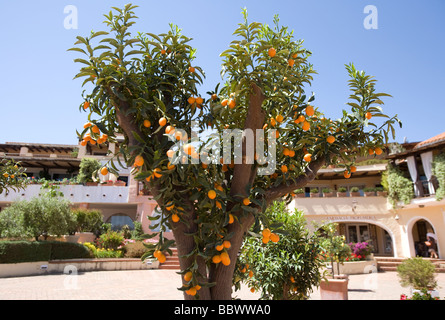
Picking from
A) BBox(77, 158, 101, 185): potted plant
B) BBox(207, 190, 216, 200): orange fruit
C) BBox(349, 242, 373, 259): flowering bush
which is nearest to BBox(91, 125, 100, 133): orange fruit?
BBox(207, 190, 216, 200): orange fruit

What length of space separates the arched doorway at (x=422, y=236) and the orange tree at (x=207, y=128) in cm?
2349

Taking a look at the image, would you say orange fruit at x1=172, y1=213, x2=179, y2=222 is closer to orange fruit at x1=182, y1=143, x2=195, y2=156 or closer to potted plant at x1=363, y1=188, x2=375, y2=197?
orange fruit at x1=182, y1=143, x2=195, y2=156

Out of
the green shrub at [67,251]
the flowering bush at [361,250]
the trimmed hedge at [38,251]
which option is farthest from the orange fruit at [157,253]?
the flowering bush at [361,250]

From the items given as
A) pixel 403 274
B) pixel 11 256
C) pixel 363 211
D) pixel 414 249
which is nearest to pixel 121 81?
pixel 403 274

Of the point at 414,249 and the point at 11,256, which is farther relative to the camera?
the point at 414,249

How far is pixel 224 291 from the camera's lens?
7.54 ft

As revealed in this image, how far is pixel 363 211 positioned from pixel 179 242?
76.5 feet

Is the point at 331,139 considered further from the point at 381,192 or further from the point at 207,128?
the point at 381,192

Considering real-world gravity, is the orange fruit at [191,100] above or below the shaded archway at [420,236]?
above

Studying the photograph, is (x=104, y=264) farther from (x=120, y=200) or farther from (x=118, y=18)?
(x=118, y=18)

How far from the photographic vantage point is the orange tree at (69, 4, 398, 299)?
2.24m

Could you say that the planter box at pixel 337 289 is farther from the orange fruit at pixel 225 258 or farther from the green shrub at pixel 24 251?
the green shrub at pixel 24 251

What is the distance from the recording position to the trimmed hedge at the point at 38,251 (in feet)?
45.8

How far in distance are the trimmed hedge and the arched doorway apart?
22828 millimetres
